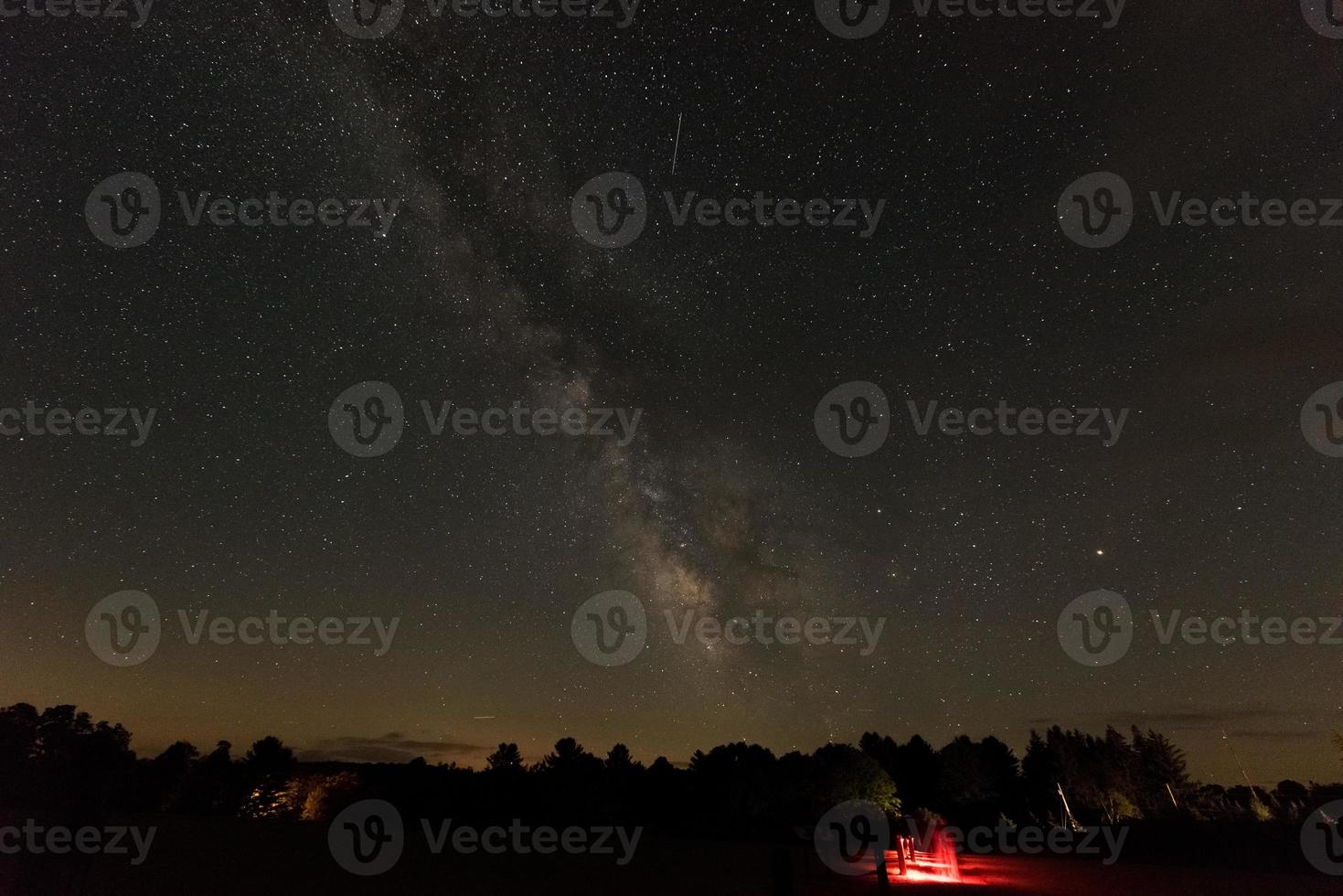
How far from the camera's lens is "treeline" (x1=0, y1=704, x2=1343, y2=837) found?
49.7 m

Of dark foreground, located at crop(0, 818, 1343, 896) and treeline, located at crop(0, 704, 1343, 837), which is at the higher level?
treeline, located at crop(0, 704, 1343, 837)

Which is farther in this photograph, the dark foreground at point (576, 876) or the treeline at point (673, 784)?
the treeline at point (673, 784)

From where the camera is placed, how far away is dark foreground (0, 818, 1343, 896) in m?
20.1

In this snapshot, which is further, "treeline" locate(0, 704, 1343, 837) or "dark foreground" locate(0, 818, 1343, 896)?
"treeline" locate(0, 704, 1343, 837)

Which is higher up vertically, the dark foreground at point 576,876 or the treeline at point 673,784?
the treeline at point 673,784

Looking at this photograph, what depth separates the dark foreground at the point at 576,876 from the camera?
20.1 m

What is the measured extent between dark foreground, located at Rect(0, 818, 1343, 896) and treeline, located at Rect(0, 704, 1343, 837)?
18422 mm

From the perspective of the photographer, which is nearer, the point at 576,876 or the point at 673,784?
the point at 576,876

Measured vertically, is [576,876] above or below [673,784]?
below

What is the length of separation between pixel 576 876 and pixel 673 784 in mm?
47377

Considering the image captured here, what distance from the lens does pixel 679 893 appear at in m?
20.3

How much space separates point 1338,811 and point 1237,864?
54.3ft

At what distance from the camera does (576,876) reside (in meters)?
23.2

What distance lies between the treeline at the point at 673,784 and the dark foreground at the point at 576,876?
1842 centimetres
